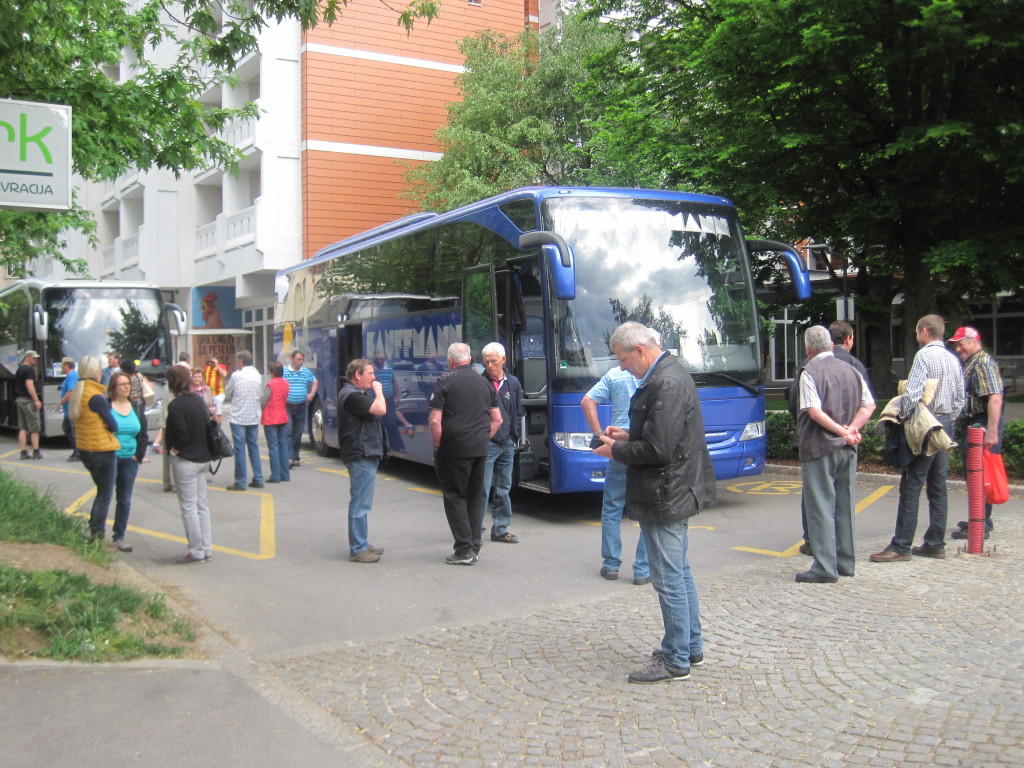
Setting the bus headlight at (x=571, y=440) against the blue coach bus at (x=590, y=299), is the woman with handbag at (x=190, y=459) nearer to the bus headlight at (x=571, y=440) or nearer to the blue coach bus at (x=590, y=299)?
the blue coach bus at (x=590, y=299)

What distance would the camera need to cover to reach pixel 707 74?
13820 millimetres

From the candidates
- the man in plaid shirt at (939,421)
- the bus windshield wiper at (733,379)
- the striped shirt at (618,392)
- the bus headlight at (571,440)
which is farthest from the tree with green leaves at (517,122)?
the man in plaid shirt at (939,421)

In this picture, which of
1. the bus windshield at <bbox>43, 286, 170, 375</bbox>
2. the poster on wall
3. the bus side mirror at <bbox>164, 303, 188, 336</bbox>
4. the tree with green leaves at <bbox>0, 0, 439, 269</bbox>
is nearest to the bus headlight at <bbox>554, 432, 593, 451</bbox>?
the tree with green leaves at <bbox>0, 0, 439, 269</bbox>

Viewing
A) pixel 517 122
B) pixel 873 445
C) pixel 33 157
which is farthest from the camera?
pixel 517 122

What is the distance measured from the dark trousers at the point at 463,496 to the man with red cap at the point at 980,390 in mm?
4082

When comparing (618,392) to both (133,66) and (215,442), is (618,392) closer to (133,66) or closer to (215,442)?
(215,442)

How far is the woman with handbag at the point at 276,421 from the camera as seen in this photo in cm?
1290

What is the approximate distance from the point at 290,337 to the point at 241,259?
14.9 metres

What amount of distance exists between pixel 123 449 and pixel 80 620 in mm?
3304

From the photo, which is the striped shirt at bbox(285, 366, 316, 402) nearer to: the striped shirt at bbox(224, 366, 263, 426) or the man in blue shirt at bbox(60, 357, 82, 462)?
the striped shirt at bbox(224, 366, 263, 426)

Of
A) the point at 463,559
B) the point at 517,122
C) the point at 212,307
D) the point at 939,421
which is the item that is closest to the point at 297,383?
the point at 463,559

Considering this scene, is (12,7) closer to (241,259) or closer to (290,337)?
(290,337)

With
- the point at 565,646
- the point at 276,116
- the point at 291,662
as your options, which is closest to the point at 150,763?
the point at 291,662

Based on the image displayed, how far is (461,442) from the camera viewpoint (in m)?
7.83
